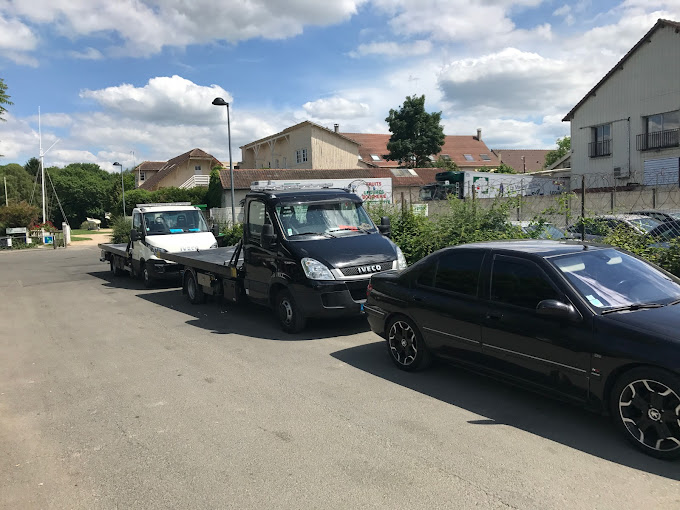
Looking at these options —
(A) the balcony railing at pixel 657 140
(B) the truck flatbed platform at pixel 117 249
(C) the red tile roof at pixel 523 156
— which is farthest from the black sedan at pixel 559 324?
(C) the red tile roof at pixel 523 156

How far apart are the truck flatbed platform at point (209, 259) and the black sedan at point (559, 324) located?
4.55 metres

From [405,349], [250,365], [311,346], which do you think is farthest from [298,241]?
[405,349]

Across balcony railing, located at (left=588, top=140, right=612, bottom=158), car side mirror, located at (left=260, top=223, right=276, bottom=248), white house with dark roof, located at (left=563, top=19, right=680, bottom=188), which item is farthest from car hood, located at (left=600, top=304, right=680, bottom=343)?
balcony railing, located at (left=588, top=140, right=612, bottom=158)

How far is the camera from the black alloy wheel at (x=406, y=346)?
613cm

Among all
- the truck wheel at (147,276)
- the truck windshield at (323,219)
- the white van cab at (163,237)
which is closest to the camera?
the truck windshield at (323,219)

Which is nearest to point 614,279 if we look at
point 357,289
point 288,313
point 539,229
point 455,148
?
point 357,289

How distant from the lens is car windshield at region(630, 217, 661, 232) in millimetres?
8884

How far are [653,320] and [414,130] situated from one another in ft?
179

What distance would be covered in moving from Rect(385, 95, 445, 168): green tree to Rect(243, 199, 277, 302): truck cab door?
160 feet

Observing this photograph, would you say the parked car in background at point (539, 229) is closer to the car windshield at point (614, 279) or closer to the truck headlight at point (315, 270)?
the truck headlight at point (315, 270)

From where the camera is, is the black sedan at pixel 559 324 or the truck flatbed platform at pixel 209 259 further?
the truck flatbed platform at pixel 209 259

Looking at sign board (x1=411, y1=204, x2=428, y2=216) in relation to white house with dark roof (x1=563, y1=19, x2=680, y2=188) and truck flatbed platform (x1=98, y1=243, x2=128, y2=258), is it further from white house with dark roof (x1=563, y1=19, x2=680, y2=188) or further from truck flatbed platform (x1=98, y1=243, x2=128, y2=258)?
white house with dark roof (x1=563, y1=19, x2=680, y2=188)

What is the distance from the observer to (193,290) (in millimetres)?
11805

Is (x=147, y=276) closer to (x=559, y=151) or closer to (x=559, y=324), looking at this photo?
(x=559, y=324)
